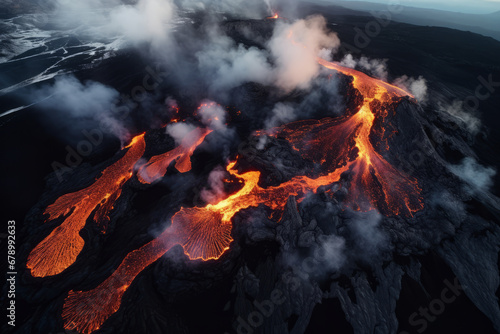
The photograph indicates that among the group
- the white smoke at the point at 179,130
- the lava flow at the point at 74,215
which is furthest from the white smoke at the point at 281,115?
the lava flow at the point at 74,215

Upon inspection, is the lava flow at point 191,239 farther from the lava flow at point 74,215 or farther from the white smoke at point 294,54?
the white smoke at point 294,54

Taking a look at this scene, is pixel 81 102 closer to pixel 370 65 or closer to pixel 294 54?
pixel 294 54

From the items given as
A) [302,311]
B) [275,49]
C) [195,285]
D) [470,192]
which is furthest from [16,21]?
[470,192]

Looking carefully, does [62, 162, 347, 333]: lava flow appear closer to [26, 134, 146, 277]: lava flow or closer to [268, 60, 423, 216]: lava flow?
[268, 60, 423, 216]: lava flow

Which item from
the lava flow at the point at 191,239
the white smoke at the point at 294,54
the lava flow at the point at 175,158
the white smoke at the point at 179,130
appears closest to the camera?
the lava flow at the point at 191,239

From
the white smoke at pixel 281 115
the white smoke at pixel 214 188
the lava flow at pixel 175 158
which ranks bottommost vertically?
the lava flow at pixel 175 158

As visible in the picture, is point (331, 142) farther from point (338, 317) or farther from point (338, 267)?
point (338, 317)

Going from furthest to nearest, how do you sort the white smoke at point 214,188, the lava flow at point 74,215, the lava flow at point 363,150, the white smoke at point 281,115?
the white smoke at point 281,115 → the white smoke at point 214,188 → the lava flow at point 363,150 → the lava flow at point 74,215
